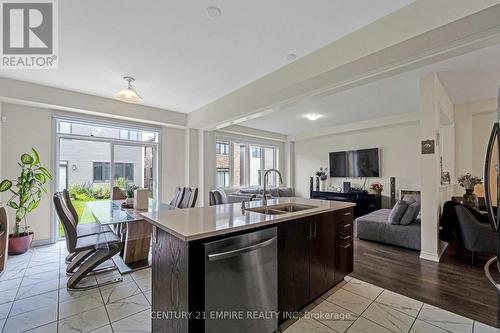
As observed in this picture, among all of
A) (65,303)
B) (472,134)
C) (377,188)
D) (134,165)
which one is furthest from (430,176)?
(134,165)

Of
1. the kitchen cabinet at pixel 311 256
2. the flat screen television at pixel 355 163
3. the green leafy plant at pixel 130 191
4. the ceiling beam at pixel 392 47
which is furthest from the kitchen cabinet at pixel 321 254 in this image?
the flat screen television at pixel 355 163

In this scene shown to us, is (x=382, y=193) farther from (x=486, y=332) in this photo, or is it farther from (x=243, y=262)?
(x=243, y=262)

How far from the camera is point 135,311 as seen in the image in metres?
2.00

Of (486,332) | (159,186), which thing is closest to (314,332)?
(486,332)

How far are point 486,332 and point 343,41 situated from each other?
284cm

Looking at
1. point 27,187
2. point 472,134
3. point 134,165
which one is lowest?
point 27,187

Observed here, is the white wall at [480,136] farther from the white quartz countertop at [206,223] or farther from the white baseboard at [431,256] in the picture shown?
the white quartz countertop at [206,223]

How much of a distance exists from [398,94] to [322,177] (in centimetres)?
351

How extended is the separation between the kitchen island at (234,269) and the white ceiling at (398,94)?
2.25 metres

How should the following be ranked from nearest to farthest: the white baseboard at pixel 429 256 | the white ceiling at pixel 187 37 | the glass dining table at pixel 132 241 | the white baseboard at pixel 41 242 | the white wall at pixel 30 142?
the white ceiling at pixel 187 37, the glass dining table at pixel 132 241, the white baseboard at pixel 429 256, the white wall at pixel 30 142, the white baseboard at pixel 41 242

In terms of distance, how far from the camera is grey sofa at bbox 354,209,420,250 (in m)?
3.45

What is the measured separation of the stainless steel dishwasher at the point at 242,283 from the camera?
134 centimetres

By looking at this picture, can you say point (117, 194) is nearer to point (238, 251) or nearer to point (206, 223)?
point (206, 223)

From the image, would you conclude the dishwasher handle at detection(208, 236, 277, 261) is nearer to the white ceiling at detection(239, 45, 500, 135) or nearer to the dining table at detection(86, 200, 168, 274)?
the dining table at detection(86, 200, 168, 274)
